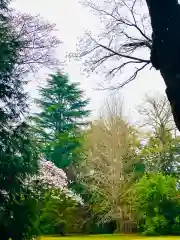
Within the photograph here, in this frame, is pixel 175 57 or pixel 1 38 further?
pixel 1 38

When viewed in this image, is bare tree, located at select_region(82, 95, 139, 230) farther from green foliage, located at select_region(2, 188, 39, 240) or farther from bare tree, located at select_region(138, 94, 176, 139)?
green foliage, located at select_region(2, 188, 39, 240)

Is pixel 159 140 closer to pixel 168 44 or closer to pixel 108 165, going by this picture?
pixel 108 165

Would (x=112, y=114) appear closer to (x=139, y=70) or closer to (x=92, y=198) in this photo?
(x=92, y=198)

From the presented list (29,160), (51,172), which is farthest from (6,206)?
(51,172)

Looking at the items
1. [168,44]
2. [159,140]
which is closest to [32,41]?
[168,44]

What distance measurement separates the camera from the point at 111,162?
25.7m

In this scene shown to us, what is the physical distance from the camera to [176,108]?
290 centimetres

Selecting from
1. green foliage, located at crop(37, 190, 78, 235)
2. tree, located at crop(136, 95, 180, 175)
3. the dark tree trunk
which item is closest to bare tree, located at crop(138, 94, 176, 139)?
tree, located at crop(136, 95, 180, 175)

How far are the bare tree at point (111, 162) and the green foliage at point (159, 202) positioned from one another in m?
1.36

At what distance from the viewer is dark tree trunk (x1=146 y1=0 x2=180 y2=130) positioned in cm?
286

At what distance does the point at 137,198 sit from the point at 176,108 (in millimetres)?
22578

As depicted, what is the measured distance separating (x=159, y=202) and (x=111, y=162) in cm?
360

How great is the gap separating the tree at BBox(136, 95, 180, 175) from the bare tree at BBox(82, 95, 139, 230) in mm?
1412

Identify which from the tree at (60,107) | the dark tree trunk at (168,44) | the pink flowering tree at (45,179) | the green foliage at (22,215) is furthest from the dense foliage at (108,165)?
the dark tree trunk at (168,44)
